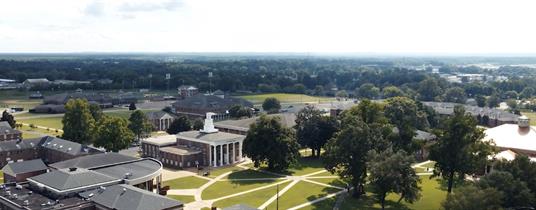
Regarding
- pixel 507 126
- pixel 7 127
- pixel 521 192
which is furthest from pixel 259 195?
pixel 7 127

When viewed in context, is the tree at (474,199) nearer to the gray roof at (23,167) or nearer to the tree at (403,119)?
the tree at (403,119)

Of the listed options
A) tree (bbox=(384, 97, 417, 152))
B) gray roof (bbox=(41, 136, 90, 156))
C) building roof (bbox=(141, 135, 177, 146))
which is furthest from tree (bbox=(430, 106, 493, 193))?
gray roof (bbox=(41, 136, 90, 156))

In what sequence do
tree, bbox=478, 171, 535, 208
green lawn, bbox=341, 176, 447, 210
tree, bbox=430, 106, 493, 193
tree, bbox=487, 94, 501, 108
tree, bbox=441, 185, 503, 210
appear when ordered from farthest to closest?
tree, bbox=487, 94, 501, 108
green lawn, bbox=341, 176, 447, 210
tree, bbox=430, 106, 493, 193
tree, bbox=478, 171, 535, 208
tree, bbox=441, 185, 503, 210

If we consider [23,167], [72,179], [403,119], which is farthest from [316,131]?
[23,167]

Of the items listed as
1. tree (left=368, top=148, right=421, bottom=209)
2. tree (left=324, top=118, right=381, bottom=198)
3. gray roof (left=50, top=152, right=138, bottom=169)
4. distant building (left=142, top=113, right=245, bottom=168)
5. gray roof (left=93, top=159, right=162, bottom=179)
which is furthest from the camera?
distant building (left=142, top=113, right=245, bottom=168)

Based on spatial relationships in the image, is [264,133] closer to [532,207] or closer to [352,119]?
[352,119]

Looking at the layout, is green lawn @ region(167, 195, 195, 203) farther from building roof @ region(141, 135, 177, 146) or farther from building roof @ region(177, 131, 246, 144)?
building roof @ region(141, 135, 177, 146)

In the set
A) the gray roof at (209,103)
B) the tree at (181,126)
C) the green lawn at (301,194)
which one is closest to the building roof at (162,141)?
the tree at (181,126)

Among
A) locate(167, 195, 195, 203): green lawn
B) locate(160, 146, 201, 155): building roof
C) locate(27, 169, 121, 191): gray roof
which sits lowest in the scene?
locate(167, 195, 195, 203): green lawn
